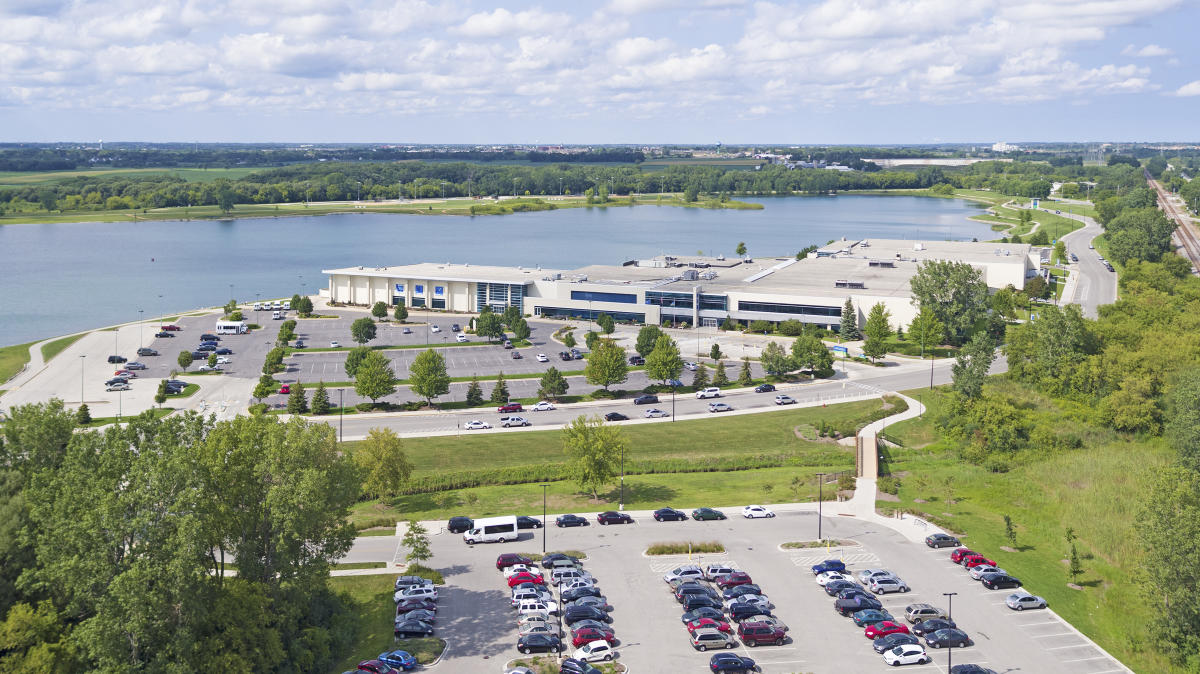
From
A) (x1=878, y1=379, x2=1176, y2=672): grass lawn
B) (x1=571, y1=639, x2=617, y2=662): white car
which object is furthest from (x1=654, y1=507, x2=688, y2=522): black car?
(x1=571, y1=639, x2=617, y2=662): white car

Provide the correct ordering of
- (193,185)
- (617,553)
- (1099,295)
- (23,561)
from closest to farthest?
(23,561), (617,553), (1099,295), (193,185)

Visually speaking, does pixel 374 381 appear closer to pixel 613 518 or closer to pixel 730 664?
pixel 613 518

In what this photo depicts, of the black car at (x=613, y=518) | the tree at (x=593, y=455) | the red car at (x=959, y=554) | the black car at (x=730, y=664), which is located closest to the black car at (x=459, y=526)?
the black car at (x=613, y=518)

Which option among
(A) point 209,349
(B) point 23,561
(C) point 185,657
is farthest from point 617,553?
(A) point 209,349

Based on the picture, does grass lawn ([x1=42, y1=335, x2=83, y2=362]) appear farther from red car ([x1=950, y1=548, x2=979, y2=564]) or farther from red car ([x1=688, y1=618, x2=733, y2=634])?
red car ([x1=950, y1=548, x2=979, y2=564])

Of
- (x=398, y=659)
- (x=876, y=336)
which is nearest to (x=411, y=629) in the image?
(x=398, y=659)

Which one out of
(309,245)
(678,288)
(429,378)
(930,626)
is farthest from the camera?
(309,245)

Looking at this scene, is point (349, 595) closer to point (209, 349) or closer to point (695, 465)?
point (695, 465)
